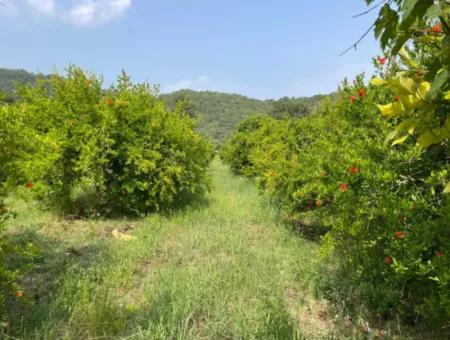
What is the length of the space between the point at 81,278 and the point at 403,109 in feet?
12.1

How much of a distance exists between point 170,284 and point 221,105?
2709 inches

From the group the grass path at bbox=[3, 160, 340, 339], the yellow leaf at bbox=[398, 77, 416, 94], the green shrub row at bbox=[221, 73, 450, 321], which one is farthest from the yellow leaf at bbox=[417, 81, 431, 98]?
the grass path at bbox=[3, 160, 340, 339]

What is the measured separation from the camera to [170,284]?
140 inches

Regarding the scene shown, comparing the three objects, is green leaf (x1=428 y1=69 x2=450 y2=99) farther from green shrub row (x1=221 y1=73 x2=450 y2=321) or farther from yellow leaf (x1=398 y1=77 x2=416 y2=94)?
green shrub row (x1=221 y1=73 x2=450 y2=321)

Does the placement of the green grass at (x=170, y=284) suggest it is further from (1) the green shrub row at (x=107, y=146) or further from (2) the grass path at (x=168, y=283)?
(1) the green shrub row at (x=107, y=146)

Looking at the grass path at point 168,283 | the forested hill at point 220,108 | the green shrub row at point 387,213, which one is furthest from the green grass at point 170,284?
the forested hill at point 220,108

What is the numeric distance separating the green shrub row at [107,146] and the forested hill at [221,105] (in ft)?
129

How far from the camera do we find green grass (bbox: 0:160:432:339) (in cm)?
288

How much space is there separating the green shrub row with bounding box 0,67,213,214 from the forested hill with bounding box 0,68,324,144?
129 feet

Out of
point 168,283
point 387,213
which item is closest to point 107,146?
point 168,283

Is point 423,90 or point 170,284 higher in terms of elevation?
point 423,90

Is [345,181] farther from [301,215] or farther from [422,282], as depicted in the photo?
[301,215]

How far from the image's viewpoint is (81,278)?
3.88 metres

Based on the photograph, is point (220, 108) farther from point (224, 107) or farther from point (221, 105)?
point (221, 105)
